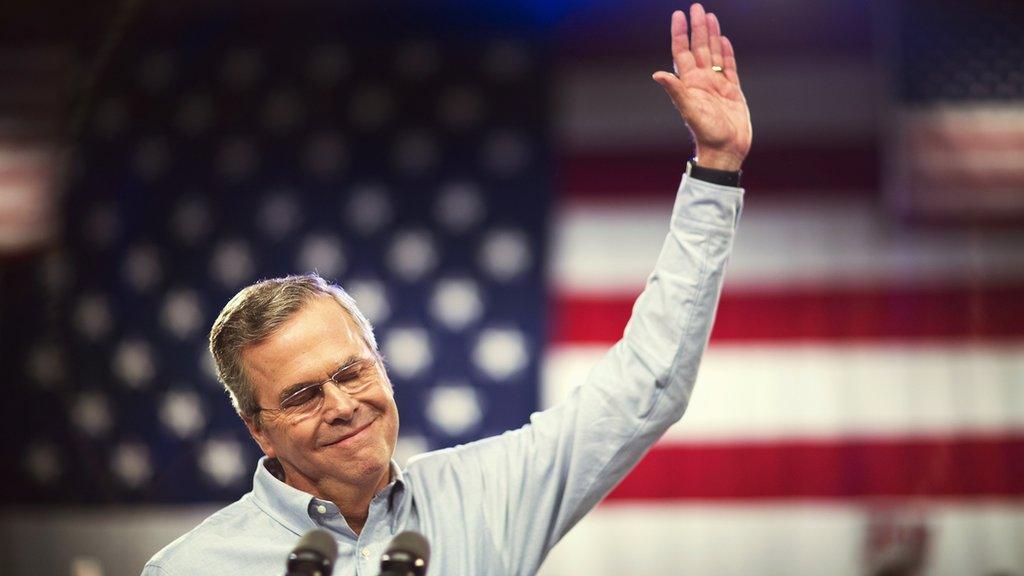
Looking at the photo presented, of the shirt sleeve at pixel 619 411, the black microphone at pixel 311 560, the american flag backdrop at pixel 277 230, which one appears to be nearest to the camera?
the black microphone at pixel 311 560

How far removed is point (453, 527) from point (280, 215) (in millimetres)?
3924

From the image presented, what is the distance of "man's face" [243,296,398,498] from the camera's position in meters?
1.43

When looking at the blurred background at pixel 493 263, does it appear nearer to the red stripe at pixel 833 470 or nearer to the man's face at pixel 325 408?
the red stripe at pixel 833 470

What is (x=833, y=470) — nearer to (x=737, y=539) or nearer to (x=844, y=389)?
(x=844, y=389)

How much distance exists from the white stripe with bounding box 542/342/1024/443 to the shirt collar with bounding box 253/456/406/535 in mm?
3636

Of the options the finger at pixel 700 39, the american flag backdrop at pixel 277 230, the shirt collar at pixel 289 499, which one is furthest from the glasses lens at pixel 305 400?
the american flag backdrop at pixel 277 230

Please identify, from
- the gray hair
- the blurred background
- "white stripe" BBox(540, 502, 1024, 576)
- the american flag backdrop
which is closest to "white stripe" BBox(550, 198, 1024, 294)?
the blurred background

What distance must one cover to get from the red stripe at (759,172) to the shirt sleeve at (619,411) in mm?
3806

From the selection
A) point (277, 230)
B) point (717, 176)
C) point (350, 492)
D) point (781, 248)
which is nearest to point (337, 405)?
point (350, 492)

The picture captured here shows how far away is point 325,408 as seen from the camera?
1.43 m

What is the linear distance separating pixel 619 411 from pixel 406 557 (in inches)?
17.2

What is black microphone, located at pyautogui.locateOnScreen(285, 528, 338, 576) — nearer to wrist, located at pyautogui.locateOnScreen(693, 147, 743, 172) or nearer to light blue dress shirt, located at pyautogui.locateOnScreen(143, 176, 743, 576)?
light blue dress shirt, located at pyautogui.locateOnScreen(143, 176, 743, 576)

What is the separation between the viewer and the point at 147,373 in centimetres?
508

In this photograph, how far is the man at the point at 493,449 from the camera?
4.60 ft
